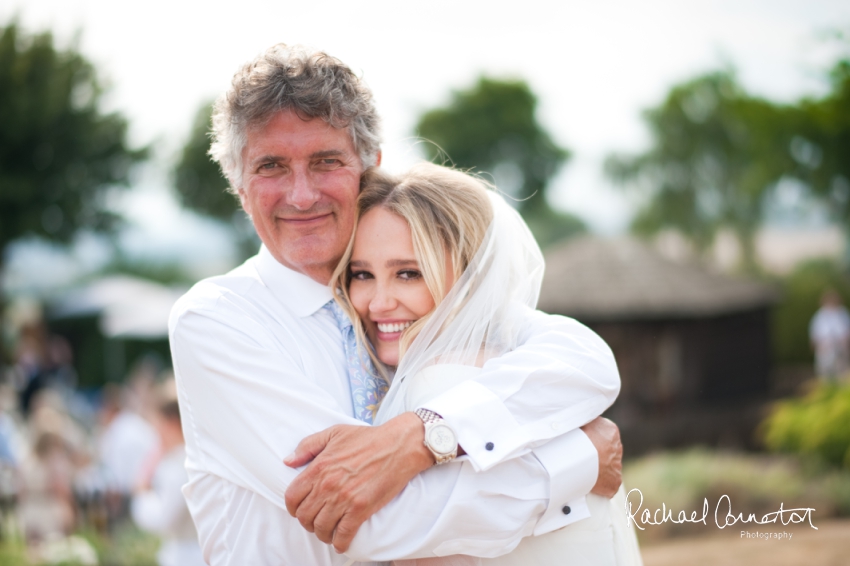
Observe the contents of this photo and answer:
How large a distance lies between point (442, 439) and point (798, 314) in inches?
970

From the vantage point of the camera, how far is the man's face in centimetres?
241

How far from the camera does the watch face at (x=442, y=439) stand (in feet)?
6.39

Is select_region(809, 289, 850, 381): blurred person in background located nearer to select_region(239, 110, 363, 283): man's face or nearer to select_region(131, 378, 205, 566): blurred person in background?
select_region(131, 378, 205, 566): blurred person in background

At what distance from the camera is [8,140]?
19.7 meters

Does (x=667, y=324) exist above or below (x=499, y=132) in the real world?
below

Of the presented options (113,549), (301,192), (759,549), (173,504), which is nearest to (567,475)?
(301,192)

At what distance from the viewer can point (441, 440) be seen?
1.96m

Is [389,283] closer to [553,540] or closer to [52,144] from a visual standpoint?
[553,540]

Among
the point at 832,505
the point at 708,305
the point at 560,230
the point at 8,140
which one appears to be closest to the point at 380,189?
the point at 832,505

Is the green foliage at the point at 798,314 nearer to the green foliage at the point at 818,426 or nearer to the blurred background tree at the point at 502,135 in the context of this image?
the green foliage at the point at 818,426

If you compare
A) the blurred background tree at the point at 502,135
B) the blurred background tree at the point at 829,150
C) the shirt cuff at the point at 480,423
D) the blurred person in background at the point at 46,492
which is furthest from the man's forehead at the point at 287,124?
the blurred background tree at the point at 502,135

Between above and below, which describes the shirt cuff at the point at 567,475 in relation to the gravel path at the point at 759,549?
above

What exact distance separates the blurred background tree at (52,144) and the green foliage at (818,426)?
1855 cm

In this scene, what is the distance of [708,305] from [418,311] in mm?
17249
